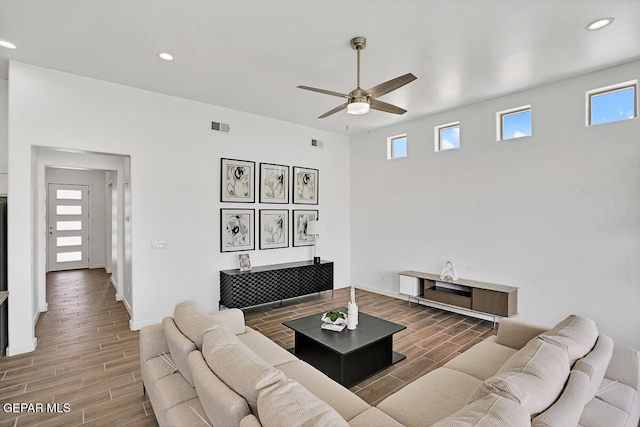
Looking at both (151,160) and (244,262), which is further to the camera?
(244,262)

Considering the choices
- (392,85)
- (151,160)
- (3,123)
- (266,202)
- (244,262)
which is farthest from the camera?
(266,202)

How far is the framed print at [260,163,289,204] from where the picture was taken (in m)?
5.46

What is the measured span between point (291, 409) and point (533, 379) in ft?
3.47

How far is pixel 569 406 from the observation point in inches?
50.8

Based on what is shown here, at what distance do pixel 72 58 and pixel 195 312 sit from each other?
3171 millimetres

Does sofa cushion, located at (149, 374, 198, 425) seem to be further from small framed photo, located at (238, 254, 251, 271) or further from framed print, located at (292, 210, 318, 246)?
framed print, located at (292, 210, 318, 246)

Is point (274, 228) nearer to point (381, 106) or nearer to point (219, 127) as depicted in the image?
point (219, 127)

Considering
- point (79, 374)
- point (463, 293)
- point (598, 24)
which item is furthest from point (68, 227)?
point (598, 24)

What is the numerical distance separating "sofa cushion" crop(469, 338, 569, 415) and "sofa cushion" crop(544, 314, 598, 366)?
0.37 ft

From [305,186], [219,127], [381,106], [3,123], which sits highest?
[219,127]

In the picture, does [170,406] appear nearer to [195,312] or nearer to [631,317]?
[195,312]

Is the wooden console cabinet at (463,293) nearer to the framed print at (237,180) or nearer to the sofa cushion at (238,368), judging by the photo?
the framed print at (237,180)

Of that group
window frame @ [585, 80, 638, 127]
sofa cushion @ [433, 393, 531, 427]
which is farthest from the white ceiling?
sofa cushion @ [433, 393, 531, 427]

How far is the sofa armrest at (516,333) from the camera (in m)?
2.59
